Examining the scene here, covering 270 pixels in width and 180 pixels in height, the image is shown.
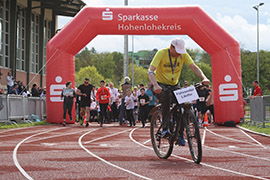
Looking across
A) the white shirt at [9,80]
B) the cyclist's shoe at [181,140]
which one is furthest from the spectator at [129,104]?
the cyclist's shoe at [181,140]

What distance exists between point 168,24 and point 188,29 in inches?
32.0

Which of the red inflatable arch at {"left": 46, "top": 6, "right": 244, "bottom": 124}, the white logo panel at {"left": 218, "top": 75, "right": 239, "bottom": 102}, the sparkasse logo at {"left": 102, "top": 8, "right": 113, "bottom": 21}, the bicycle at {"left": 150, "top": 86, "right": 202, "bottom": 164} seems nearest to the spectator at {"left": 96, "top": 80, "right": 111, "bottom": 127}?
the red inflatable arch at {"left": 46, "top": 6, "right": 244, "bottom": 124}

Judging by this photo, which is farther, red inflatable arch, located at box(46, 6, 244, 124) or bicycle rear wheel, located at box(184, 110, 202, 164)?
red inflatable arch, located at box(46, 6, 244, 124)

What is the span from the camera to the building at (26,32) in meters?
33.7

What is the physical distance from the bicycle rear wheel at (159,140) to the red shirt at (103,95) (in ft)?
36.8

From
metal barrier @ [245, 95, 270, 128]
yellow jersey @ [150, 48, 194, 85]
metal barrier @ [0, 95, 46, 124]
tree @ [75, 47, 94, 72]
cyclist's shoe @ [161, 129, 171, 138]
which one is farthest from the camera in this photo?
tree @ [75, 47, 94, 72]

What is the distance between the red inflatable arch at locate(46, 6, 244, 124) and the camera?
18.8m

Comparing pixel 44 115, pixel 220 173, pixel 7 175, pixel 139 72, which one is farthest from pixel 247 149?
pixel 139 72

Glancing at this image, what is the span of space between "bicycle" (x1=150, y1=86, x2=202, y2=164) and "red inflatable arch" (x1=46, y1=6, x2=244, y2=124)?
1090cm

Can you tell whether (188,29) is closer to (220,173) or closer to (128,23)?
(128,23)

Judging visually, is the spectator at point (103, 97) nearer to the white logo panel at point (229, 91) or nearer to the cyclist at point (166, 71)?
the white logo panel at point (229, 91)

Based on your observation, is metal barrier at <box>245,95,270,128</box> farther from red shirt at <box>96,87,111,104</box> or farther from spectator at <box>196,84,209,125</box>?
red shirt at <box>96,87,111,104</box>

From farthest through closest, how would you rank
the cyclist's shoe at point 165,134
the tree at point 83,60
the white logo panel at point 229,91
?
the tree at point 83,60 < the white logo panel at point 229,91 < the cyclist's shoe at point 165,134

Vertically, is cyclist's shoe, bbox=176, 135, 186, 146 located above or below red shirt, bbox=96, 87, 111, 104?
below
